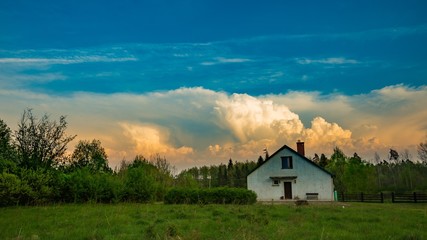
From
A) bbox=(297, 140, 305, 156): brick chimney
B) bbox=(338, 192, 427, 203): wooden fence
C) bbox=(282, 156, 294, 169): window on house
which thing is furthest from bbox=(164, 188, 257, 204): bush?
Result: bbox=(297, 140, 305, 156): brick chimney

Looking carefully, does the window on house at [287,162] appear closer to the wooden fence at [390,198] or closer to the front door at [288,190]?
the front door at [288,190]

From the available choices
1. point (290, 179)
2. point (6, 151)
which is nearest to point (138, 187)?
point (6, 151)

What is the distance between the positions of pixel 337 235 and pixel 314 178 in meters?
36.2

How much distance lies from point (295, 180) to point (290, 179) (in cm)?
64

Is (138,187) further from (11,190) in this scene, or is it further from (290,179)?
(290,179)

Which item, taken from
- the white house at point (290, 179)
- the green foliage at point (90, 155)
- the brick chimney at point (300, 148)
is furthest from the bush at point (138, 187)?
the green foliage at point (90, 155)

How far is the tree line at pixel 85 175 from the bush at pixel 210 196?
6.24ft

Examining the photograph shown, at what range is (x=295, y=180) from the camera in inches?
1848

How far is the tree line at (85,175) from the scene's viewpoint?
86.0 ft

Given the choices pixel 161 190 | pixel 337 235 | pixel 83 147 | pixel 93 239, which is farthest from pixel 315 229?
pixel 83 147

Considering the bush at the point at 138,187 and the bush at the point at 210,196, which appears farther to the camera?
the bush at the point at 210,196

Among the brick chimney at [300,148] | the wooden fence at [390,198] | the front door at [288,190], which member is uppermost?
the brick chimney at [300,148]

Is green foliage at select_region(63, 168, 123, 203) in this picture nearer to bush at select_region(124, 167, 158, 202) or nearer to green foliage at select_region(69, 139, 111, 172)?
bush at select_region(124, 167, 158, 202)

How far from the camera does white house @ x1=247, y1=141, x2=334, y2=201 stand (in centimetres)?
4594
